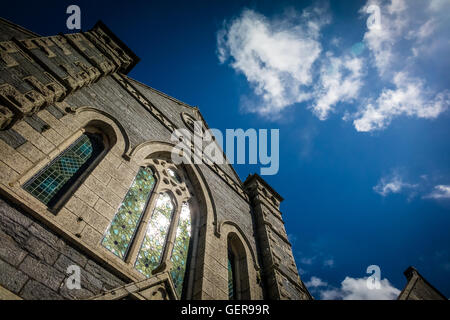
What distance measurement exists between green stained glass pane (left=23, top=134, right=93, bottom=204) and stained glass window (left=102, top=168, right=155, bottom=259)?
1086 millimetres

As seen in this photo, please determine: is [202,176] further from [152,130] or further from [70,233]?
[70,233]

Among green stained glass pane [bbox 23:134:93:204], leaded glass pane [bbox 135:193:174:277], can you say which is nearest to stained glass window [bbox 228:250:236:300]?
leaded glass pane [bbox 135:193:174:277]

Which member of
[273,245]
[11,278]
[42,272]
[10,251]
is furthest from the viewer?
[273,245]

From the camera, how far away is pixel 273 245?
802 cm

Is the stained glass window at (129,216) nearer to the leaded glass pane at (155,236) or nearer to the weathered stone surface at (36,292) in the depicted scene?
the leaded glass pane at (155,236)

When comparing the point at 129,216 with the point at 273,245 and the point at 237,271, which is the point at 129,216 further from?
the point at 273,245

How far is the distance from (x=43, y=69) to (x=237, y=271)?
5.97 m

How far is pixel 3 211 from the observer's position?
10.9 feet

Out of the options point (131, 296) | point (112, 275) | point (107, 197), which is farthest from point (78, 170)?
point (131, 296)

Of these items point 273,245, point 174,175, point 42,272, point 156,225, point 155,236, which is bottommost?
point 42,272

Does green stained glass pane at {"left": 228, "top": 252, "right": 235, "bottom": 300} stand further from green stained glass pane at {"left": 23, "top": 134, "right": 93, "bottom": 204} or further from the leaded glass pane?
green stained glass pane at {"left": 23, "top": 134, "right": 93, "bottom": 204}

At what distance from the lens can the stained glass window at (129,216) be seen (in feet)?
15.5

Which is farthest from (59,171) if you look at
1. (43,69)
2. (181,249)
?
(181,249)

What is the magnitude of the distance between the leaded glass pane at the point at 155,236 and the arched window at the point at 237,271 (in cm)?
198
